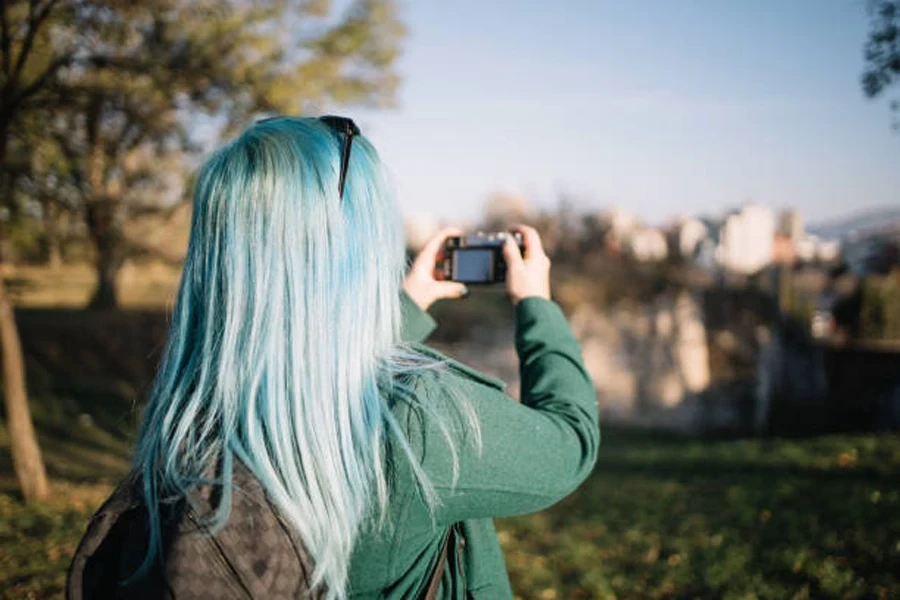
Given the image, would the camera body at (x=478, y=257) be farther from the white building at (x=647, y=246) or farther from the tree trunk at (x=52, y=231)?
the white building at (x=647, y=246)

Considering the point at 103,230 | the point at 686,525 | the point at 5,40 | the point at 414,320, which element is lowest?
the point at 686,525

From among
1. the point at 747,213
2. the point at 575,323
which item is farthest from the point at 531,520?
the point at 747,213

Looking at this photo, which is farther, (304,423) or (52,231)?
(52,231)

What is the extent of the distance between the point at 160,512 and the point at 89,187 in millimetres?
6757

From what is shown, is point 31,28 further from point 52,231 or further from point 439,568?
point 439,568

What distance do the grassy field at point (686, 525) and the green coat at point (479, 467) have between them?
0.66 m

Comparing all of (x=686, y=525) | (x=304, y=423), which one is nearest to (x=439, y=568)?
(x=304, y=423)

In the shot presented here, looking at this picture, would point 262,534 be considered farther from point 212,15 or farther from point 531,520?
point 212,15

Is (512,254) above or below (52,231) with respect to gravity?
below

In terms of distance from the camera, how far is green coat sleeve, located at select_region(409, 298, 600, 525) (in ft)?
4.00

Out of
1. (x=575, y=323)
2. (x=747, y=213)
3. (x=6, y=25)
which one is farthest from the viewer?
(x=747, y=213)

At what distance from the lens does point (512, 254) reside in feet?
5.57

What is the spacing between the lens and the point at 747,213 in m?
36.9

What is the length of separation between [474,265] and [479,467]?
2.38 feet
